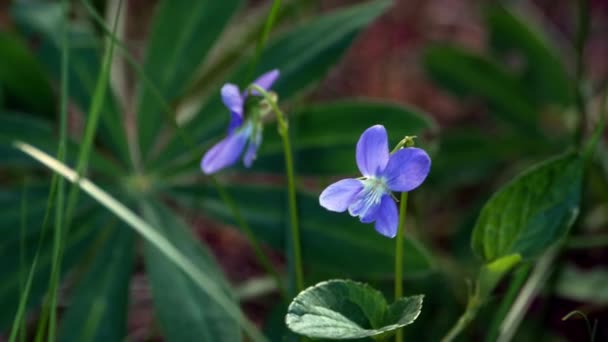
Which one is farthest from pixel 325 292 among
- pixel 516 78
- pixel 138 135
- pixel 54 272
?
pixel 516 78

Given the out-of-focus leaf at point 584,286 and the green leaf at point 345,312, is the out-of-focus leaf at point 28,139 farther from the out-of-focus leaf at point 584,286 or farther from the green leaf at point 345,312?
the out-of-focus leaf at point 584,286

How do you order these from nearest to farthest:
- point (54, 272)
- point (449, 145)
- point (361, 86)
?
point (54, 272) < point (449, 145) < point (361, 86)

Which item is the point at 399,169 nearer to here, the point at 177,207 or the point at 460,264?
the point at 460,264

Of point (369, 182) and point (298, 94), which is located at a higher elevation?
point (298, 94)

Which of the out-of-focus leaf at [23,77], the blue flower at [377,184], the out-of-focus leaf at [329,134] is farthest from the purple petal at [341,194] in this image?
the out-of-focus leaf at [23,77]

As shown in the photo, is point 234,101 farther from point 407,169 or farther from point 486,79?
point 486,79
